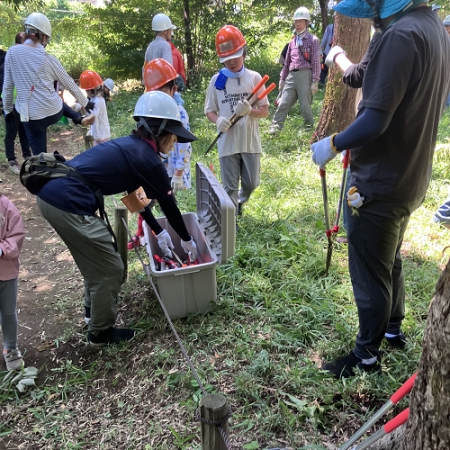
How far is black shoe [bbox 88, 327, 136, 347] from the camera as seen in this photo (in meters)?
3.07

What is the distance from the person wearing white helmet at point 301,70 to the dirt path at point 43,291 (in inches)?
174

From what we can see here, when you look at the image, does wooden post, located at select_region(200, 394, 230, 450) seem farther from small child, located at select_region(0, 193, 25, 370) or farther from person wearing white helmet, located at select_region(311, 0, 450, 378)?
small child, located at select_region(0, 193, 25, 370)

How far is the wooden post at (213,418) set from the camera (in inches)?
53.8

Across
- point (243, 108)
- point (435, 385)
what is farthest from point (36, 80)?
point (435, 385)

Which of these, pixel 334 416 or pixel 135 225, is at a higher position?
pixel 135 225

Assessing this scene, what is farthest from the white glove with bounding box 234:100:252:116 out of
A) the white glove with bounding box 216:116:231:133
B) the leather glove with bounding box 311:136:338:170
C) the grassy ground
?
the leather glove with bounding box 311:136:338:170

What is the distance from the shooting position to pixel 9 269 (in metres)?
2.62

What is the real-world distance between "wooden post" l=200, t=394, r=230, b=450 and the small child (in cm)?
177

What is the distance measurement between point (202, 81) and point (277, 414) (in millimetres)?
10653

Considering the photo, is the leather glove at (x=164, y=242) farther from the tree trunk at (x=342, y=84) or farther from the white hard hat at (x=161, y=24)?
the white hard hat at (x=161, y=24)

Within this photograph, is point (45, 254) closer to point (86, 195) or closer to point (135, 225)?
point (135, 225)

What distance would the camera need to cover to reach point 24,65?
509cm

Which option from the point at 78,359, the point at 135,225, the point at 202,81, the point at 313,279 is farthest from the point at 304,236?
the point at 202,81

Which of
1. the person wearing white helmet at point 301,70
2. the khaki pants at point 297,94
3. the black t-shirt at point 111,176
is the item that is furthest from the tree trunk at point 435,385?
the khaki pants at point 297,94
